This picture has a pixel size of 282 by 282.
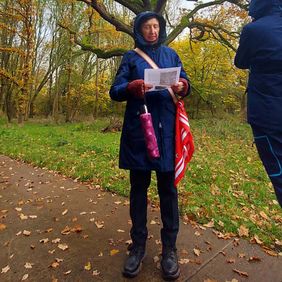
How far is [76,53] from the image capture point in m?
23.6

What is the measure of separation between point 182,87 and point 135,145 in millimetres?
657

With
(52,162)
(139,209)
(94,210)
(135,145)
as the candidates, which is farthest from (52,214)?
(52,162)

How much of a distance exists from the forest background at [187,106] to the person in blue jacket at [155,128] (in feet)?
3.60

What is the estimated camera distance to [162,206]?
9.73 feet

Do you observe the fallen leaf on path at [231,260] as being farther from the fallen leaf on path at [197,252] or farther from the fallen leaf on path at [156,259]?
the fallen leaf on path at [156,259]

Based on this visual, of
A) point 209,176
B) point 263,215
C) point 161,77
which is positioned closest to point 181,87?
point 161,77

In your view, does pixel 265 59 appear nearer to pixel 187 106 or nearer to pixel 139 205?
pixel 139 205

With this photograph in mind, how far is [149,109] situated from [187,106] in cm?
2161

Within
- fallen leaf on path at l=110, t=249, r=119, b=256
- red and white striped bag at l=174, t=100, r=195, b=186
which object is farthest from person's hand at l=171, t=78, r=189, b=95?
fallen leaf on path at l=110, t=249, r=119, b=256

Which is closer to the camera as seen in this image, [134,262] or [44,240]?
[134,262]

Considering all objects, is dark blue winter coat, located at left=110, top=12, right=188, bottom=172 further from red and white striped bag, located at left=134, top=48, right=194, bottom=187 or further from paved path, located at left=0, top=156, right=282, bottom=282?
paved path, located at left=0, top=156, right=282, bottom=282

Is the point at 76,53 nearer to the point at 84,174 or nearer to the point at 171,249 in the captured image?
the point at 84,174

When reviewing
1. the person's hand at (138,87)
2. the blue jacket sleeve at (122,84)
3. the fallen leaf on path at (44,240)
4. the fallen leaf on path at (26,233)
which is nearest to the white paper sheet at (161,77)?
the person's hand at (138,87)

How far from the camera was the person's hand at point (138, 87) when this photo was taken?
262 cm
